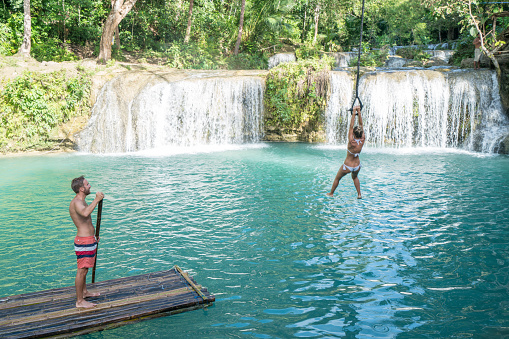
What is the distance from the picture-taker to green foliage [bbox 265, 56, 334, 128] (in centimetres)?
1852

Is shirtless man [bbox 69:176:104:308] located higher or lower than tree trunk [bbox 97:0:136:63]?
lower

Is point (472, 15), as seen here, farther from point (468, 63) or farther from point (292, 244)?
point (292, 244)

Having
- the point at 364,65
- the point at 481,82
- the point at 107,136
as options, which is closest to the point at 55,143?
the point at 107,136

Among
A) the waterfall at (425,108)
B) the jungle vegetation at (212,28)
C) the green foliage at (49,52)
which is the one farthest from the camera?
the jungle vegetation at (212,28)

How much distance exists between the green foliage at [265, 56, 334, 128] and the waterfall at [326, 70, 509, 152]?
1.86 ft

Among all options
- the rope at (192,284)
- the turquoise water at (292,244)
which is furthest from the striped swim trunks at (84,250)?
the rope at (192,284)

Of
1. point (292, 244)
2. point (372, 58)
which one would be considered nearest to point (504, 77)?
point (372, 58)

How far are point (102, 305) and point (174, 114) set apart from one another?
1407 centimetres

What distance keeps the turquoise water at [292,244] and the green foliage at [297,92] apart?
6.53 meters

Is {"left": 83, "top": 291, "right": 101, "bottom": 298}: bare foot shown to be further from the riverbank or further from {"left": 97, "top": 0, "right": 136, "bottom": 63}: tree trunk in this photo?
{"left": 97, "top": 0, "right": 136, "bottom": 63}: tree trunk

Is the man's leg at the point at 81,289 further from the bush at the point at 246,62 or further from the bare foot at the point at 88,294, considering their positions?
the bush at the point at 246,62

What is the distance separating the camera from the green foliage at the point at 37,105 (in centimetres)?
1598

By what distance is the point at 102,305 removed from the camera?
4.66m

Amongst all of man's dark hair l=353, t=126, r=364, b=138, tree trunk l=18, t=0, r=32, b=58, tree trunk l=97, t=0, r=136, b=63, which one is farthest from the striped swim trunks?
tree trunk l=97, t=0, r=136, b=63
